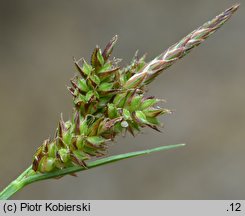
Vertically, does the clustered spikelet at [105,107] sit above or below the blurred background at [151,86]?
below

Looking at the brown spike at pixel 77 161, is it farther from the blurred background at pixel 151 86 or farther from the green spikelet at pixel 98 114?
the blurred background at pixel 151 86

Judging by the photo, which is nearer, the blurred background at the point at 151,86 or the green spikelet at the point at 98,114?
the green spikelet at the point at 98,114

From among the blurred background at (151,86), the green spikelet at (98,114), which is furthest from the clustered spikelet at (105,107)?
the blurred background at (151,86)

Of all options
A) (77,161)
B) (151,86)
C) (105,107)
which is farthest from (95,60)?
(151,86)

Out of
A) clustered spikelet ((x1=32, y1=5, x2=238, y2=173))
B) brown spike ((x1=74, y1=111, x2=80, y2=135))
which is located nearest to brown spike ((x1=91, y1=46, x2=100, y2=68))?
clustered spikelet ((x1=32, y1=5, x2=238, y2=173))

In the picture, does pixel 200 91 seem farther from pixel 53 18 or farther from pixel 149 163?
pixel 53 18

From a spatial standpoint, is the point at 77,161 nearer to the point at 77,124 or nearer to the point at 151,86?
the point at 77,124

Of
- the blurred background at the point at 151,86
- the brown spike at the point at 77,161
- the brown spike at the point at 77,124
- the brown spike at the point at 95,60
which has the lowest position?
the brown spike at the point at 77,161
